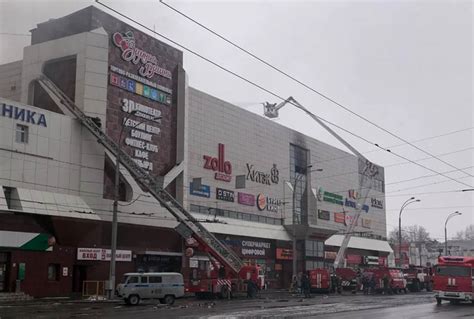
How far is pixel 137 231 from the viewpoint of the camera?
46.4 metres

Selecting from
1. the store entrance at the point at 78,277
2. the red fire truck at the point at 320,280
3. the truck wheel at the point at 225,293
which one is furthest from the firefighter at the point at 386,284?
the store entrance at the point at 78,277

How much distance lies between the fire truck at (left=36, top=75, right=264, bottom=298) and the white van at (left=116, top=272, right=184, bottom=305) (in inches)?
267

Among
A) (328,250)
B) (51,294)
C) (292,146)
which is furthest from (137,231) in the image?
(328,250)

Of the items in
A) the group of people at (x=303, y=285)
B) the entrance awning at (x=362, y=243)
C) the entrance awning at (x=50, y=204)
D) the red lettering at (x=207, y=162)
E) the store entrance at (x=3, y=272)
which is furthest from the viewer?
the entrance awning at (x=362, y=243)

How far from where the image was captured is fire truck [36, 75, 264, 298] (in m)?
43.0

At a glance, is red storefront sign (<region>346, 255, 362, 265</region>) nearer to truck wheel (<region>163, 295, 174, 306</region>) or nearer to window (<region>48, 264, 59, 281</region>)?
window (<region>48, 264, 59, 281</region>)

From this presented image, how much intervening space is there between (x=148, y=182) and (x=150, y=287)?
1316 centimetres

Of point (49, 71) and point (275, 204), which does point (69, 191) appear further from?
point (275, 204)

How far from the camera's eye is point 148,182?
45438 mm

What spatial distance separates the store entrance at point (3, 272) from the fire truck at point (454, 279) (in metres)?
26.1

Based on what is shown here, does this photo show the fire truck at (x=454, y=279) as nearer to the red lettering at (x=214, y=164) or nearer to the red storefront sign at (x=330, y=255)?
the red lettering at (x=214, y=164)

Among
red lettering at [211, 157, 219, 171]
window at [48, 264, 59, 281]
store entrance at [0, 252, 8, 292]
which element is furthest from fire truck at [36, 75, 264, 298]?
red lettering at [211, 157, 219, 171]

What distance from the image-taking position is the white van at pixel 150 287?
33.1 metres

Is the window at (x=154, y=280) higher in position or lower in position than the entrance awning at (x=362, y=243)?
lower
